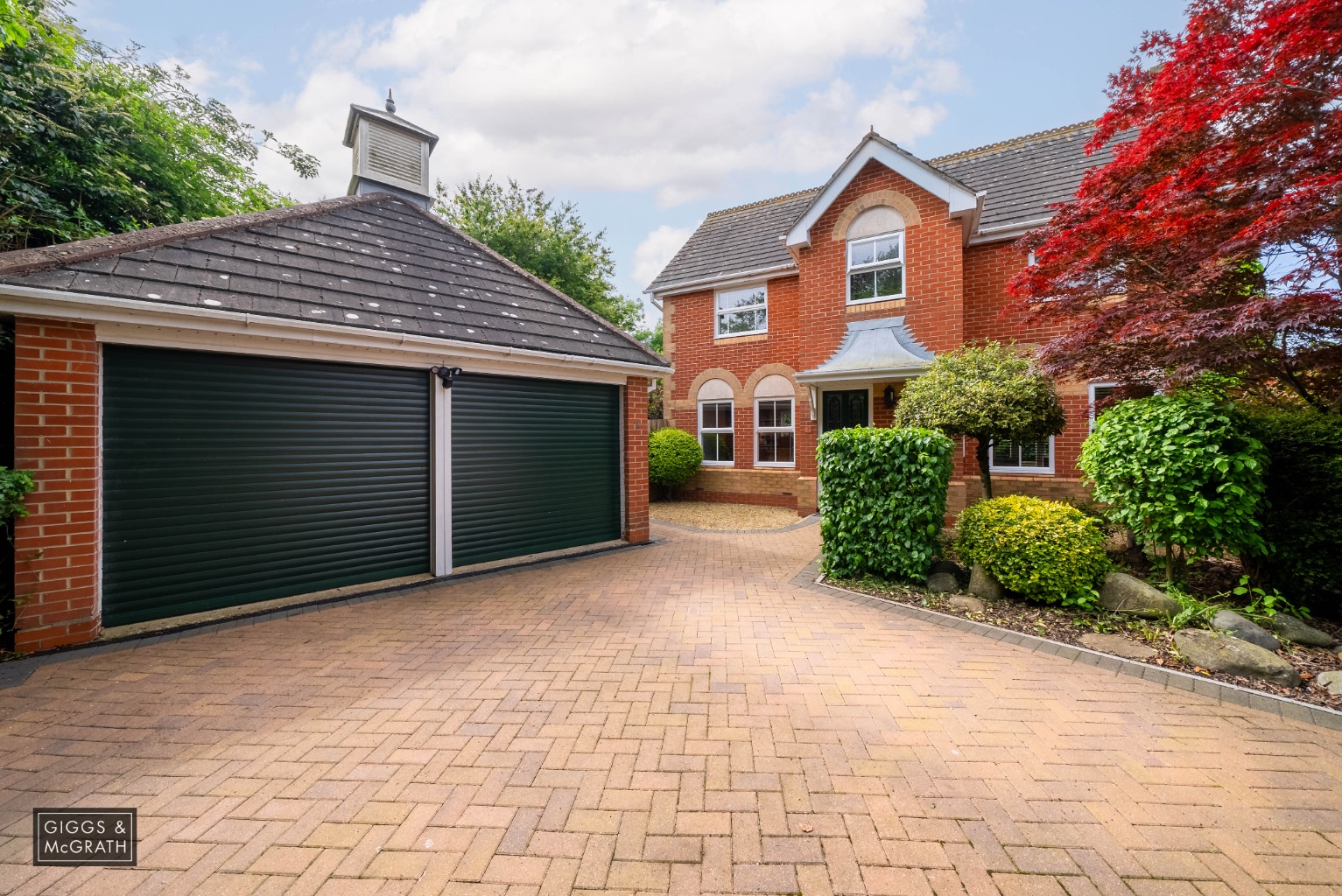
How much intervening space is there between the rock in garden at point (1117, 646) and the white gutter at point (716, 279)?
35.0 feet

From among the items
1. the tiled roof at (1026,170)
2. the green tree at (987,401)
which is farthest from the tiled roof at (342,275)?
the tiled roof at (1026,170)

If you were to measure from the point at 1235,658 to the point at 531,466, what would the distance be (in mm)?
7184

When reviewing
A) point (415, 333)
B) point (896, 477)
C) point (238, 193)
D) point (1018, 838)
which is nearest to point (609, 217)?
point (238, 193)

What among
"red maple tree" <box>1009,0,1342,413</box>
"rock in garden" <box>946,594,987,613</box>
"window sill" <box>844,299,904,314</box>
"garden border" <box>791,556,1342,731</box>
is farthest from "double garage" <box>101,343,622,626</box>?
"window sill" <box>844,299,904,314</box>

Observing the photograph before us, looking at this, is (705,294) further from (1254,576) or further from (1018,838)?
(1018,838)

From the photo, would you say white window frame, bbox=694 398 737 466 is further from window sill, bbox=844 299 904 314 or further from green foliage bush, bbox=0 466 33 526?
green foliage bush, bbox=0 466 33 526

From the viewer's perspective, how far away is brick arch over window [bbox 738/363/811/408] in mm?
12906

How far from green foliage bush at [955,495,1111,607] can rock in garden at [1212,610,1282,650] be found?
0.83 meters

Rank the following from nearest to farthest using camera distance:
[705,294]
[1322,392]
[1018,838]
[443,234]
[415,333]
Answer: [1018,838], [1322,392], [415,333], [443,234], [705,294]

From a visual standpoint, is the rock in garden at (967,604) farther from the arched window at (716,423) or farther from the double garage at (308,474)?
the arched window at (716,423)

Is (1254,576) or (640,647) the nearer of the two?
(640,647)

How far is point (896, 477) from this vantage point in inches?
235

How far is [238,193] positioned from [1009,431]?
17061 mm

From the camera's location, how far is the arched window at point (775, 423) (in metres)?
13.2
